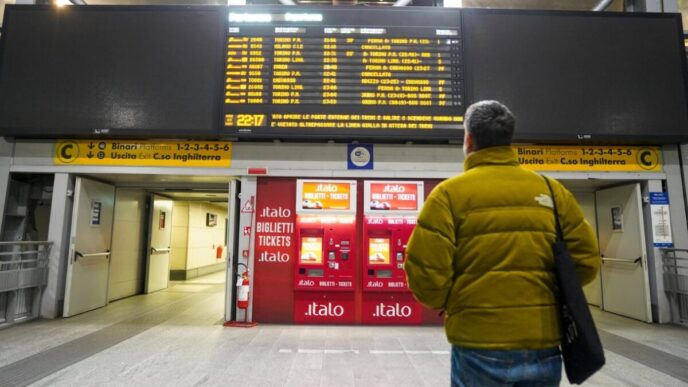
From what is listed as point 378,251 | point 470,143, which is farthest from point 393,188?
point 470,143

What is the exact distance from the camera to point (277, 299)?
5.00m

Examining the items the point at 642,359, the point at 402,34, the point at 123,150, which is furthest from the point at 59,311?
the point at 642,359

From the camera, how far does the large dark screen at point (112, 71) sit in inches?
190

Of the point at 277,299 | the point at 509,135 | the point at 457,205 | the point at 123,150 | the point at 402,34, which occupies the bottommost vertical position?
the point at 277,299

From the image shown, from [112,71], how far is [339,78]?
3007 millimetres

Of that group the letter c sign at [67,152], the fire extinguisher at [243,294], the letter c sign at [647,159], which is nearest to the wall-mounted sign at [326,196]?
the fire extinguisher at [243,294]

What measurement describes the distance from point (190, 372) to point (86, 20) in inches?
187

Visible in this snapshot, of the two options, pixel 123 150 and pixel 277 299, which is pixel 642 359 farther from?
pixel 123 150

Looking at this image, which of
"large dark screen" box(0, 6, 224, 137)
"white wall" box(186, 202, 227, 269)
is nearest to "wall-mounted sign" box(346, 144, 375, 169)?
"large dark screen" box(0, 6, 224, 137)

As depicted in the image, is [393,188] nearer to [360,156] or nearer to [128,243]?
[360,156]

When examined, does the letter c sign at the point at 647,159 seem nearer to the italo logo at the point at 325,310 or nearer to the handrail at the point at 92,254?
the italo logo at the point at 325,310

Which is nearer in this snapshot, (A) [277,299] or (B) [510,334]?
(B) [510,334]

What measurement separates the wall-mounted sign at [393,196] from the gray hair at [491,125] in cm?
379

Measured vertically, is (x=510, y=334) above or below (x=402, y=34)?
below
